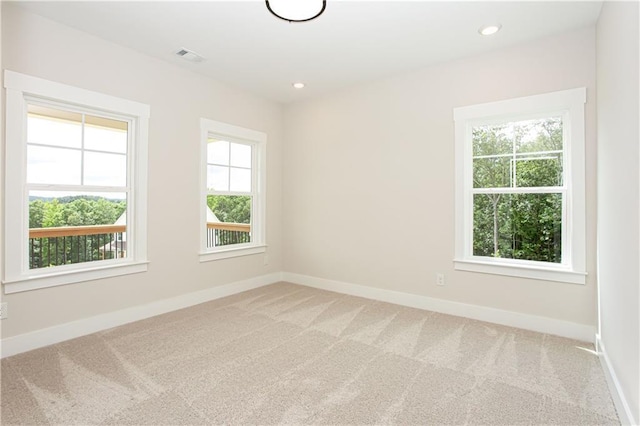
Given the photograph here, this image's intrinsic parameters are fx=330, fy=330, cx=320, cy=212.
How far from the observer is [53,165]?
289 cm

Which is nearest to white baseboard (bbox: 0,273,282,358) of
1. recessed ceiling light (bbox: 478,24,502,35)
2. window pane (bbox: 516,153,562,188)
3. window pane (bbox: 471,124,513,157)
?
window pane (bbox: 471,124,513,157)

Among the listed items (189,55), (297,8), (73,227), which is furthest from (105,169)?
(297,8)

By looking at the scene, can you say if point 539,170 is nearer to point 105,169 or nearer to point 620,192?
point 620,192

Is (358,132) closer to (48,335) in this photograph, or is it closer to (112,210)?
(112,210)

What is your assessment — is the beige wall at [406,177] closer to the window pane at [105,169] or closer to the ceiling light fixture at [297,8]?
the ceiling light fixture at [297,8]

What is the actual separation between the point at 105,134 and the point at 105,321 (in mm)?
1807

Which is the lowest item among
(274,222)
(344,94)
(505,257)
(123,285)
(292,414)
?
(292,414)

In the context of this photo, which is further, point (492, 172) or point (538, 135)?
point (492, 172)

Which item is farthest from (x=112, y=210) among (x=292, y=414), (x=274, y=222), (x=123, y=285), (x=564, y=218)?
(x=564, y=218)

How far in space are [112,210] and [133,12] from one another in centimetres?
181

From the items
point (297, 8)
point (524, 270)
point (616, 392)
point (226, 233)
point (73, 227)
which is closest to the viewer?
point (616, 392)

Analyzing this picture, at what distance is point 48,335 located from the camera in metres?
2.75

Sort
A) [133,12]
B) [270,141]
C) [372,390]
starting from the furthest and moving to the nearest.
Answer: [270,141] < [133,12] < [372,390]

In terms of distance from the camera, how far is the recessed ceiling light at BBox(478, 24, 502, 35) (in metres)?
2.86
